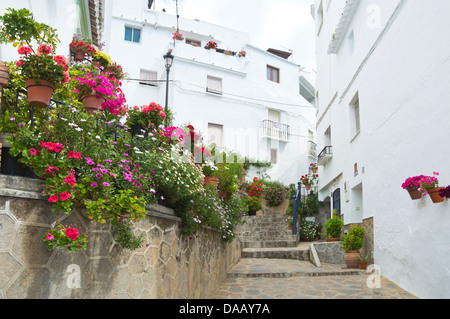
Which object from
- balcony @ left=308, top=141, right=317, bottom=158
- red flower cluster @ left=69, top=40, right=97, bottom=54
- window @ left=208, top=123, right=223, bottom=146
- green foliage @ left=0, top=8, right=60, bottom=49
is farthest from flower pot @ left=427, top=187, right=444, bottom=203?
balcony @ left=308, top=141, right=317, bottom=158

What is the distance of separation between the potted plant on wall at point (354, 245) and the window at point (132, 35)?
1595cm

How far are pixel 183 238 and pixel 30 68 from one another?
2.86 metres

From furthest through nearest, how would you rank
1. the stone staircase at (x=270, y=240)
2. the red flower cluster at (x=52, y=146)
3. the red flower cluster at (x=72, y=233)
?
the stone staircase at (x=270, y=240), the red flower cluster at (x=52, y=146), the red flower cluster at (x=72, y=233)

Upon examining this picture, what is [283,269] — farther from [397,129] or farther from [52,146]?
[52,146]

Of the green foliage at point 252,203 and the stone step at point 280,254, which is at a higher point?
the green foliage at point 252,203

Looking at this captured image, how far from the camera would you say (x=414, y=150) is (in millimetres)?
6863

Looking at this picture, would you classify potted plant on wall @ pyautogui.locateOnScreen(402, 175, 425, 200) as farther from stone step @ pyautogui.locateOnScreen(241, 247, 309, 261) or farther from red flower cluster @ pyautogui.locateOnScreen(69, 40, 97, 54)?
red flower cluster @ pyautogui.locateOnScreen(69, 40, 97, 54)

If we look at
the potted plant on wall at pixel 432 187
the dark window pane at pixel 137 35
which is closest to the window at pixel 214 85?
the dark window pane at pixel 137 35

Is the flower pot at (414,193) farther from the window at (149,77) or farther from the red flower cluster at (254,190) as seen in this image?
the window at (149,77)

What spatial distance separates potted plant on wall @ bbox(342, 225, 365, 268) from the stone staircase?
7.65ft

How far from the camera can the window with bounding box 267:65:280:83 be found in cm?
2394

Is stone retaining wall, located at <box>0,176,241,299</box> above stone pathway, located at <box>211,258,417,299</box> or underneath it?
above

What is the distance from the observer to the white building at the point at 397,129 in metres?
6.04
